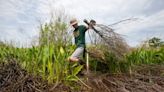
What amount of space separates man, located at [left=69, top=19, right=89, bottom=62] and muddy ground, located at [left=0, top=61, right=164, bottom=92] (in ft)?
1.79

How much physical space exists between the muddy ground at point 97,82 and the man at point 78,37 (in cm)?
54

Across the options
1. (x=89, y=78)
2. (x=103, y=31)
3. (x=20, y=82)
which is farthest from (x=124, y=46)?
(x=20, y=82)

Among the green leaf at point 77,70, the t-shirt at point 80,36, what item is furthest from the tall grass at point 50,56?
the t-shirt at point 80,36

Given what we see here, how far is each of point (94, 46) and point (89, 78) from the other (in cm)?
93

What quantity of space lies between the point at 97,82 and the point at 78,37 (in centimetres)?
117

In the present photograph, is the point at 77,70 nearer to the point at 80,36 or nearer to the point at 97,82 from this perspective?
the point at 97,82

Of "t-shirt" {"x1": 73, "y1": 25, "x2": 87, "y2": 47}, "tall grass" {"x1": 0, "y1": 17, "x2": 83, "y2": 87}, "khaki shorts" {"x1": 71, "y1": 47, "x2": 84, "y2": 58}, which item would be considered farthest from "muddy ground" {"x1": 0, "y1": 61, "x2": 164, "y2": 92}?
"t-shirt" {"x1": 73, "y1": 25, "x2": 87, "y2": 47}

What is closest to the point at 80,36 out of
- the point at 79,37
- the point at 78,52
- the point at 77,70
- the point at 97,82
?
the point at 79,37

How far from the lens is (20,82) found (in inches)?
238

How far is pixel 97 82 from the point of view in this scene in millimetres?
6621

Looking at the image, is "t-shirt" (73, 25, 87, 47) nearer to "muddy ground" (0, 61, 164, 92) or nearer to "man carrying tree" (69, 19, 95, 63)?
"man carrying tree" (69, 19, 95, 63)

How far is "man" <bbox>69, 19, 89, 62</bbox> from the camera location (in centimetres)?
683

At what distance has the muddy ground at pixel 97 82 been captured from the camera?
238 inches

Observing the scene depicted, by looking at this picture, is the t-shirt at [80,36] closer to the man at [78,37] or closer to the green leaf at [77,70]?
the man at [78,37]
